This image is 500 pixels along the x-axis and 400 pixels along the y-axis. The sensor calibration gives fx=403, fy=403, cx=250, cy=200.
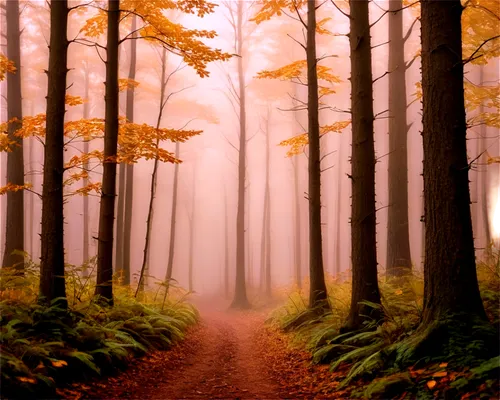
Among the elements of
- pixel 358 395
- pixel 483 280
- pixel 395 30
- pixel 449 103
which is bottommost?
pixel 358 395

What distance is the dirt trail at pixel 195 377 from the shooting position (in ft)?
19.0

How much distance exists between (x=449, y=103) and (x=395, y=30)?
24.8 feet

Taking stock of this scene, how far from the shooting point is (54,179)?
23.3ft

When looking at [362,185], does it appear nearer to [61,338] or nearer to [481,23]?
[61,338]

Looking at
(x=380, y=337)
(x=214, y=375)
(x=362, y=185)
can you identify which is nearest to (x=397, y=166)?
(x=362, y=185)

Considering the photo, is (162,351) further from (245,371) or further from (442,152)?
(442,152)

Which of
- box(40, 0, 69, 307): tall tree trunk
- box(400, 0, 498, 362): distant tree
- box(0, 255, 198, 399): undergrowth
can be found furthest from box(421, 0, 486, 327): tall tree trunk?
box(40, 0, 69, 307): tall tree trunk

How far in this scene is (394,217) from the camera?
11305 mm

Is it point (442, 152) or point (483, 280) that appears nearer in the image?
point (442, 152)

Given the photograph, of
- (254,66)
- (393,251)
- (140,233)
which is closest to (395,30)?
(393,251)

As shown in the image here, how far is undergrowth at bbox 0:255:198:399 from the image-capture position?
4.95 meters

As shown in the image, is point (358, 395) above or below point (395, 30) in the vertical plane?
below

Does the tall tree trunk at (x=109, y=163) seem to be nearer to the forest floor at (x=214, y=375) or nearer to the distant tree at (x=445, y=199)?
the forest floor at (x=214, y=375)

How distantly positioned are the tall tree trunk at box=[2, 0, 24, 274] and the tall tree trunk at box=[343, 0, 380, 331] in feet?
30.6
